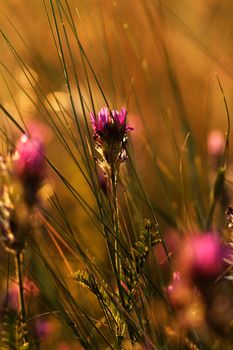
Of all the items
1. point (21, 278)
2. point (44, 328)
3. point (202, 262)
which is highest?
point (44, 328)

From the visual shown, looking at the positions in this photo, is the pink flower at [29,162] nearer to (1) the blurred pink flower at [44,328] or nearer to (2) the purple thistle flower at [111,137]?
(2) the purple thistle flower at [111,137]

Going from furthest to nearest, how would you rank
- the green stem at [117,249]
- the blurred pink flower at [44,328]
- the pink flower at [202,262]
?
the blurred pink flower at [44,328] → the green stem at [117,249] → the pink flower at [202,262]

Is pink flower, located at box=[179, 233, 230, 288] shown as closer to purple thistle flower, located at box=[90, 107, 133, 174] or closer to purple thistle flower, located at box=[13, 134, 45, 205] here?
purple thistle flower, located at box=[13, 134, 45, 205]

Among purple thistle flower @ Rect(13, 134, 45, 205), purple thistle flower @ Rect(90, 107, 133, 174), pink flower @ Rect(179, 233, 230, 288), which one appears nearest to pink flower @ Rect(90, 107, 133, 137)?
purple thistle flower @ Rect(90, 107, 133, 174)

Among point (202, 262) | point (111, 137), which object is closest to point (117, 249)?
point (111, 137)

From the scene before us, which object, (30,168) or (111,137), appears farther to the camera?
(111,137)

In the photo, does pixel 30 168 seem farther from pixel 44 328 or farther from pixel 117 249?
pixel 44 328

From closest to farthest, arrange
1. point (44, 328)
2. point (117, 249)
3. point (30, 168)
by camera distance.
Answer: point (30, 168) → point (117, 249) → point (44, 328)

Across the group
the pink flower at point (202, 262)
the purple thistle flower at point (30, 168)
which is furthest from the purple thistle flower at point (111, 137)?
the pink flower at point (202, 262)
